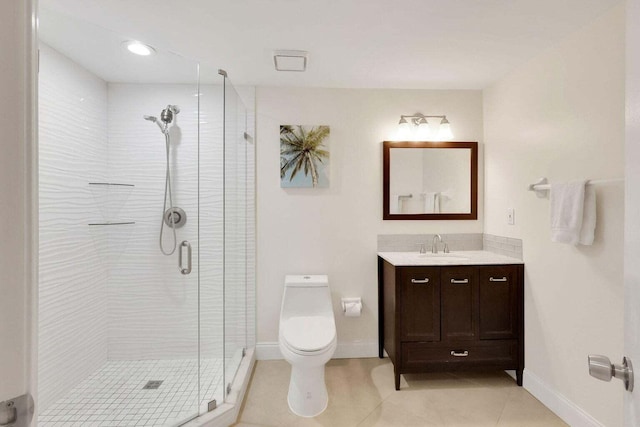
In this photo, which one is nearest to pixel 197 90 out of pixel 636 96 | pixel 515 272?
pixel 636 96

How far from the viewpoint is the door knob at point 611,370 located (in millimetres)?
651

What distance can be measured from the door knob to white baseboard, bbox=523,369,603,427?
1.59 metres

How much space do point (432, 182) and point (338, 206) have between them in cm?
84

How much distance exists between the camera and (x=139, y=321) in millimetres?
2170

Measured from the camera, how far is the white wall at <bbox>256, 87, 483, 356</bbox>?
9.16 ft

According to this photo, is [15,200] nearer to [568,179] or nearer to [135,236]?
[135,236]

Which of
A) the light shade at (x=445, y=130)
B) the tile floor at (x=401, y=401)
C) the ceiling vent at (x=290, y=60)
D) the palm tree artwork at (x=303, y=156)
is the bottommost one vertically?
the tile floor at (x=401, y=401)

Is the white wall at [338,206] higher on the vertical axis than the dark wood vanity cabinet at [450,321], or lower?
higher

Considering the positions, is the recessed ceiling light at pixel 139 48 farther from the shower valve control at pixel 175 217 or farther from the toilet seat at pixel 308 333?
the toilet seat at pixel 308 333

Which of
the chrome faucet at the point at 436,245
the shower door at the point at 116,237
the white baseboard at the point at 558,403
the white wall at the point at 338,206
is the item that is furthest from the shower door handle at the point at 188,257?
the white baseboard at the point at 558,403

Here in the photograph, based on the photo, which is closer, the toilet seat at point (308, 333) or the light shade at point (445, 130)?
the toilet seat at point (308, 333)

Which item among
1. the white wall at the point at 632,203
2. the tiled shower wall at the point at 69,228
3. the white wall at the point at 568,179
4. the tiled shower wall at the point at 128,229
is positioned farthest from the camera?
the tiled shower wall at the point at 128,229

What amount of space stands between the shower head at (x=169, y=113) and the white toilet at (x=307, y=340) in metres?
1.43

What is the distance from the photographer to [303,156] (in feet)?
9.14
